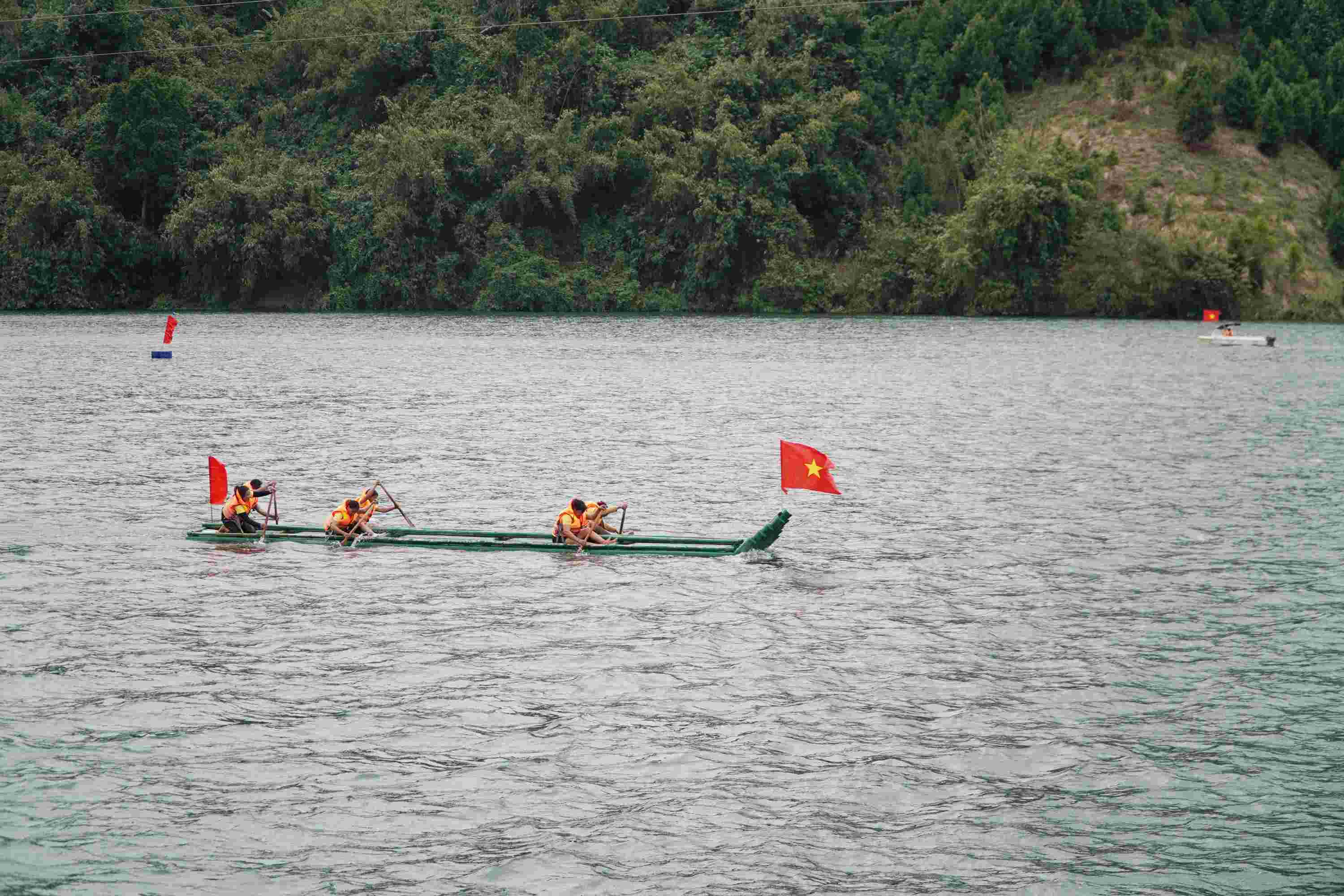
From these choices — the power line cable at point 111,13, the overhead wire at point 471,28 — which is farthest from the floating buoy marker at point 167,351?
the power line cable at point 111,13

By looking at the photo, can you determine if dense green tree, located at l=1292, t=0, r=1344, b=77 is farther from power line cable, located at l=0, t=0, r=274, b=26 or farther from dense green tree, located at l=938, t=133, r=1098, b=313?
power line cable, located at l=0, t=0, r=274, b=26

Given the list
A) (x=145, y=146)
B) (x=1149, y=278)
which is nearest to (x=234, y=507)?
(x=1149, y=278)

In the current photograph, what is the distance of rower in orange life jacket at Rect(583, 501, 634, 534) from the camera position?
84.1ft

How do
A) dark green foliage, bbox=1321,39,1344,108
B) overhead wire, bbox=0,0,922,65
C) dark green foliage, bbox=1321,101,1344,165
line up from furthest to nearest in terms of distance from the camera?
overhead wire, bbox=0,0,922,65 < dark green foliage, bbox=1321,39,1344,108 < dark green foliage, bbox=1321,101,1344,165

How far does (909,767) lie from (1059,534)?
1365 centimetres

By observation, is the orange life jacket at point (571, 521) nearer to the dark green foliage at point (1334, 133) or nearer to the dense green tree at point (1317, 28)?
the dark green foliage at point (1334, 133)

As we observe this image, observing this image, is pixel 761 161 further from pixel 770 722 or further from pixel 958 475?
pixel 770 722

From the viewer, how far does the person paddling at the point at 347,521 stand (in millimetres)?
26297

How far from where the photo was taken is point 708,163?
105m

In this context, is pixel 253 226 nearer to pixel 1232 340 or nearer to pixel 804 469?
pixel 1232 340

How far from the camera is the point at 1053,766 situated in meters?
15.4

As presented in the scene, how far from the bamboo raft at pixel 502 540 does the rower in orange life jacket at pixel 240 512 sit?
0.14 m

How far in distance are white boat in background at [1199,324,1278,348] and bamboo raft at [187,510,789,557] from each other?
5868 cm

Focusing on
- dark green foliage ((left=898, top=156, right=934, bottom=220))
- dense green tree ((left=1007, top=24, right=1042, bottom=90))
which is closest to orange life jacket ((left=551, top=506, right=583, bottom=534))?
dark green foliage ((left=898, top=156, right=934, bottom=220))
